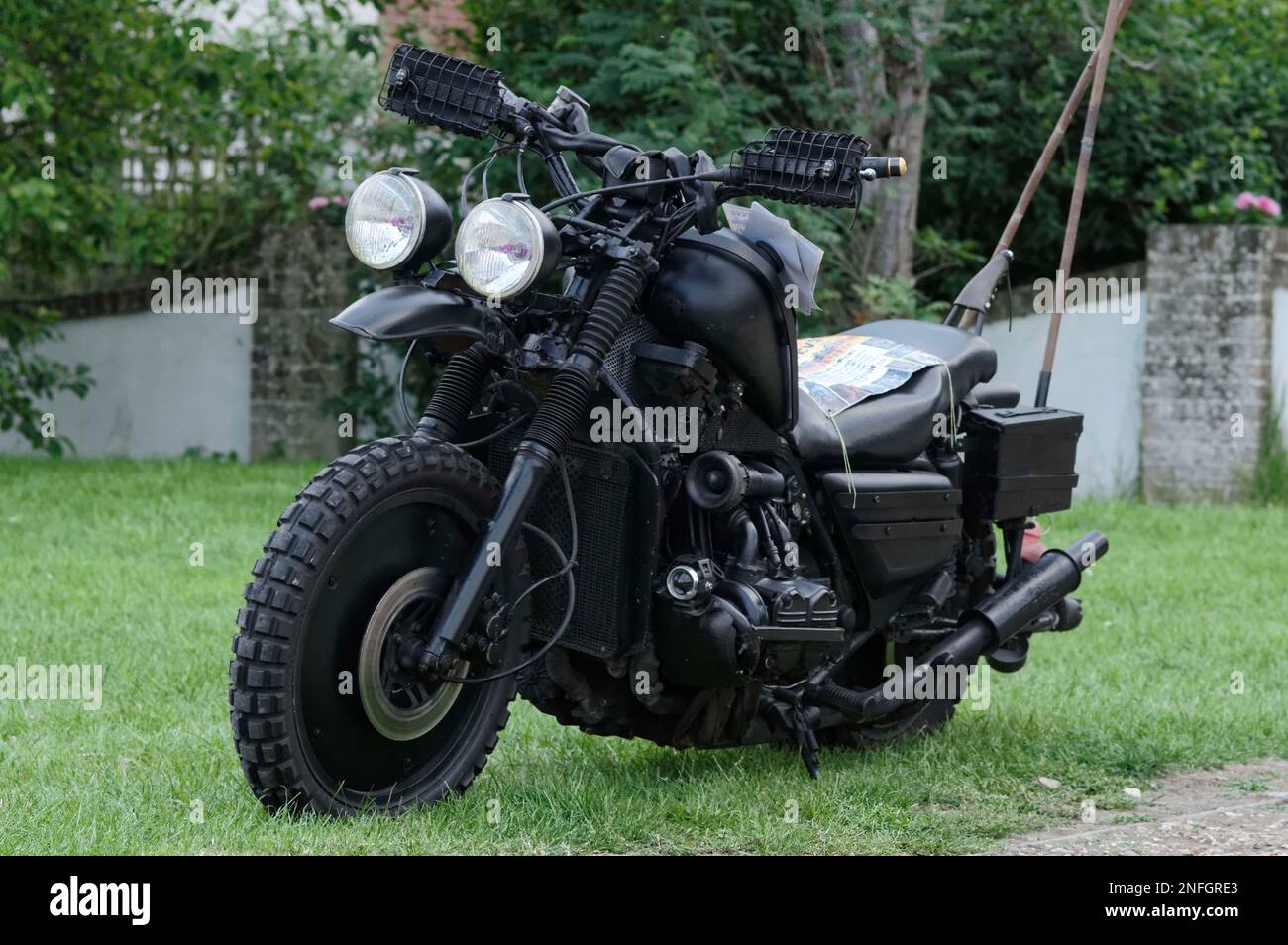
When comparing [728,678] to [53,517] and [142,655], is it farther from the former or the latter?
[53,517]

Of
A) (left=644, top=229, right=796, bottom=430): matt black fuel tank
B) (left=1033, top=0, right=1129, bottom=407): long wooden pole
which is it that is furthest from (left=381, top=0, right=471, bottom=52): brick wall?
(left=644, top=229, right=796, bottom=430): matt black fuel tank

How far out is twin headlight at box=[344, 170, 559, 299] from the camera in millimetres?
3500

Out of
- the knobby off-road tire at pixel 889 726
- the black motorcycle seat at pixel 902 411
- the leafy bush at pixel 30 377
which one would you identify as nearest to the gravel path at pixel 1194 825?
the knobby off-road tire at pixel 889 726

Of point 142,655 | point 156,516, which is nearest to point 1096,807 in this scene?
point 142,655

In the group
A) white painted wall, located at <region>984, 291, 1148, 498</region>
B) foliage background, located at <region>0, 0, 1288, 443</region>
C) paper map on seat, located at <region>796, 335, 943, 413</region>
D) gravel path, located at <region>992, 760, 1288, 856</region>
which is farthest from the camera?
white painted wall, located at <region>984, 291, 1148, 498</region>

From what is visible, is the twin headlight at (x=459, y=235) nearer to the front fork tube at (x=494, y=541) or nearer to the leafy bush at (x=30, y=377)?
the front fork tube at (x=494, y=541)

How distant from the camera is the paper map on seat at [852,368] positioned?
4.45 metres

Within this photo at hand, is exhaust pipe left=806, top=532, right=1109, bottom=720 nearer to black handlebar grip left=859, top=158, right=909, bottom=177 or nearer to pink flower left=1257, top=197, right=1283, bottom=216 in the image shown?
black handlebar grip left=859, top=158, right=909, bottom=177

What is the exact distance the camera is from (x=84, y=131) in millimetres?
10781

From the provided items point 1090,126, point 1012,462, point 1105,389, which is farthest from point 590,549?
point 1105,389

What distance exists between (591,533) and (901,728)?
1.49 metres

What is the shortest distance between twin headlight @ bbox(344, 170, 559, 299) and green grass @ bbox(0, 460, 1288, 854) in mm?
1139

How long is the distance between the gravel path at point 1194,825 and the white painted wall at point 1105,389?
6.14 metres

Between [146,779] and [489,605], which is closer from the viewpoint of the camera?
[489,605]
